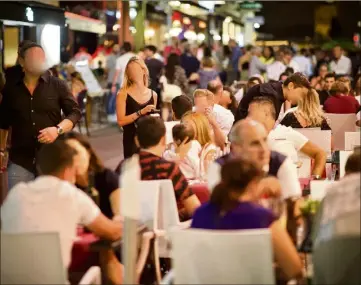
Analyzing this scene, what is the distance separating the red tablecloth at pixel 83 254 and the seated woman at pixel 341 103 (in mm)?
8173

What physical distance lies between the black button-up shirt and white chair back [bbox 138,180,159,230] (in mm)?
2212

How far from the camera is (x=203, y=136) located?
9930 millimetres

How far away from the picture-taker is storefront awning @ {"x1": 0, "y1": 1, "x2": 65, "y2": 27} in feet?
49.8

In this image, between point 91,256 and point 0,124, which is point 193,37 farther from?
point 91,256

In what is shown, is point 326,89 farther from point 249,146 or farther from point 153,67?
point 249,146

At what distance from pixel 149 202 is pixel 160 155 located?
0.65 m

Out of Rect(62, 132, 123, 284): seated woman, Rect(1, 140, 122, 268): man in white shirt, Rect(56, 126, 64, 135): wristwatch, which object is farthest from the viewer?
Rect(56, 126, 64, 135): wristwatch

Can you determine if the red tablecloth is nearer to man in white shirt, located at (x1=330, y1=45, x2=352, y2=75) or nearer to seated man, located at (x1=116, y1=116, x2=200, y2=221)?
seated man, located at (x1=116, y1=116, x2=200, y2=221)

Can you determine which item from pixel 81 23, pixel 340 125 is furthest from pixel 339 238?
pixel 81 23

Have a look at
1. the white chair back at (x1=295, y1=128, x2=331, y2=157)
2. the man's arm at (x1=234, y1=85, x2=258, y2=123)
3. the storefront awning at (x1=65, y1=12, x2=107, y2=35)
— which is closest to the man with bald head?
the white chair back at (x1=295, y1=128, x2=331, y2=157)

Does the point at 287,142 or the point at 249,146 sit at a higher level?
the point at 249,146

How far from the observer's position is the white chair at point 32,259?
18.7ft

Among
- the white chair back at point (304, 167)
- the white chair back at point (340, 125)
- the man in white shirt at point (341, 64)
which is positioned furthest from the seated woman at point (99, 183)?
the man in white shirt at point (341, 64)

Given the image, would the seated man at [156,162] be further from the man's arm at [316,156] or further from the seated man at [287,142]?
the man's arm at [316,156]
